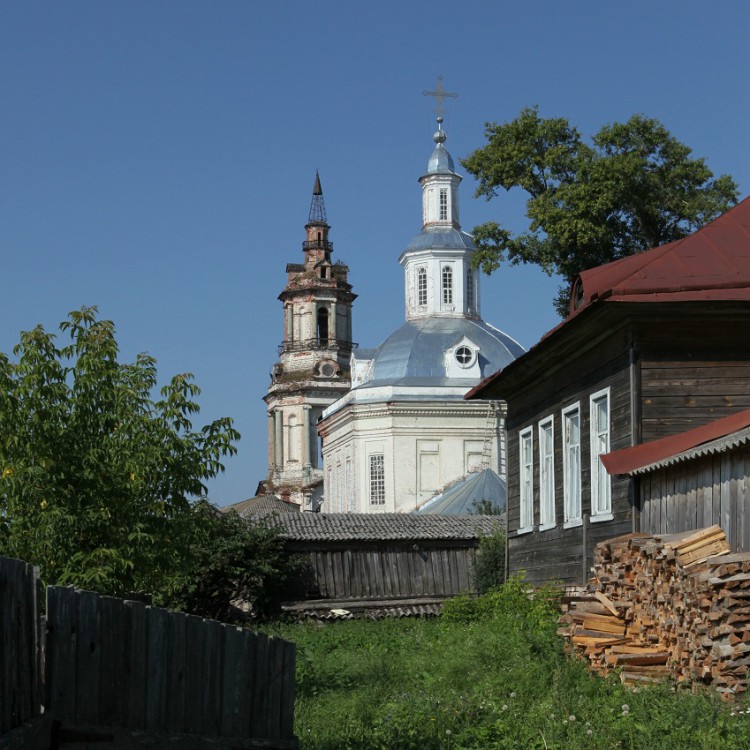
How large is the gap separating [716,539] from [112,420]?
6.61 meters

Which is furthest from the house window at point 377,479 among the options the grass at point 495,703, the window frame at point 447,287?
the grass at point 495,703

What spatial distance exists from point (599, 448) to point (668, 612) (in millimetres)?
5484

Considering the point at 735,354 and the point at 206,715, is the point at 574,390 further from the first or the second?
the point at 206,715

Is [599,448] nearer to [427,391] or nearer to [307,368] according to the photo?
[427,391]

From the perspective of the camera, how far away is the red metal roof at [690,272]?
15.1 metres

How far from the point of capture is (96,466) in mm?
14312

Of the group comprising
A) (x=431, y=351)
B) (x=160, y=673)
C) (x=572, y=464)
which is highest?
(x=431, y=351)

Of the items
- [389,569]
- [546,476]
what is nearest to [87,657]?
[546,476]

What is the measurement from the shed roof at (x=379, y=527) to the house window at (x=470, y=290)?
29980 mm

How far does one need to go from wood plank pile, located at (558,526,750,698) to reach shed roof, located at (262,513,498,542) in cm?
1507

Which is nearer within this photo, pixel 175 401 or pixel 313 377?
A: pixel 175 401

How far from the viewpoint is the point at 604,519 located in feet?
54.6

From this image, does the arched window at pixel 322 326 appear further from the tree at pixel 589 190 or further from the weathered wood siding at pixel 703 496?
the weathered wood siding at pixel 703 496

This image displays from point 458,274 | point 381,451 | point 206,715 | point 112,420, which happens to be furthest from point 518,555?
point 458,274
